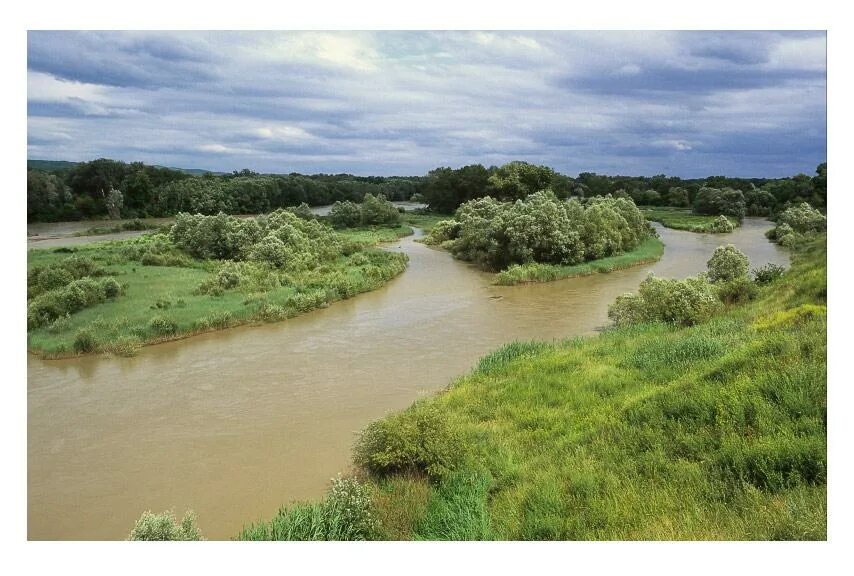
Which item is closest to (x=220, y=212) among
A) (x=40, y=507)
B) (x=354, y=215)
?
(x=354, y=215)

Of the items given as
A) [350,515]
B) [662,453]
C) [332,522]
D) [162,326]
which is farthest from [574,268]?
[332,522]

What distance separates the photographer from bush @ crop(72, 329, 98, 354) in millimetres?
13227

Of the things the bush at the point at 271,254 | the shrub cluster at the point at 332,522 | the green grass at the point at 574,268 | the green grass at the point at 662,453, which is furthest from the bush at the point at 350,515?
the green grass at the point at 574,268

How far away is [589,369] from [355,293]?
12.4 metres

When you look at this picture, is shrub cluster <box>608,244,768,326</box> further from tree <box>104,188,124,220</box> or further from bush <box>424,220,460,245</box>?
bush <box>424,220,460,245</box>

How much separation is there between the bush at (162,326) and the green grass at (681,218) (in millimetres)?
24594

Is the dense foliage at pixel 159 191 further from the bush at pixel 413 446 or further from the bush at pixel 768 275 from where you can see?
the bush at pixel 768 275

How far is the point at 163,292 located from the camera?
1788cm

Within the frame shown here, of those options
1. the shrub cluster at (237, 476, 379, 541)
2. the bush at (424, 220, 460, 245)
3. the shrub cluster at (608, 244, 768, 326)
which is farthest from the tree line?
the shrub cluster at (237, 476, 379, 541)

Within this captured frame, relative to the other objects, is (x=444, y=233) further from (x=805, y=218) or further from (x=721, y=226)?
(x=805, y=218)

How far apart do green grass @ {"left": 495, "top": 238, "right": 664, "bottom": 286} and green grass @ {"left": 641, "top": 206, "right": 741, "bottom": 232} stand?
6.65 feet

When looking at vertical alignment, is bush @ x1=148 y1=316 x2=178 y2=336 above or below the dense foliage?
below
